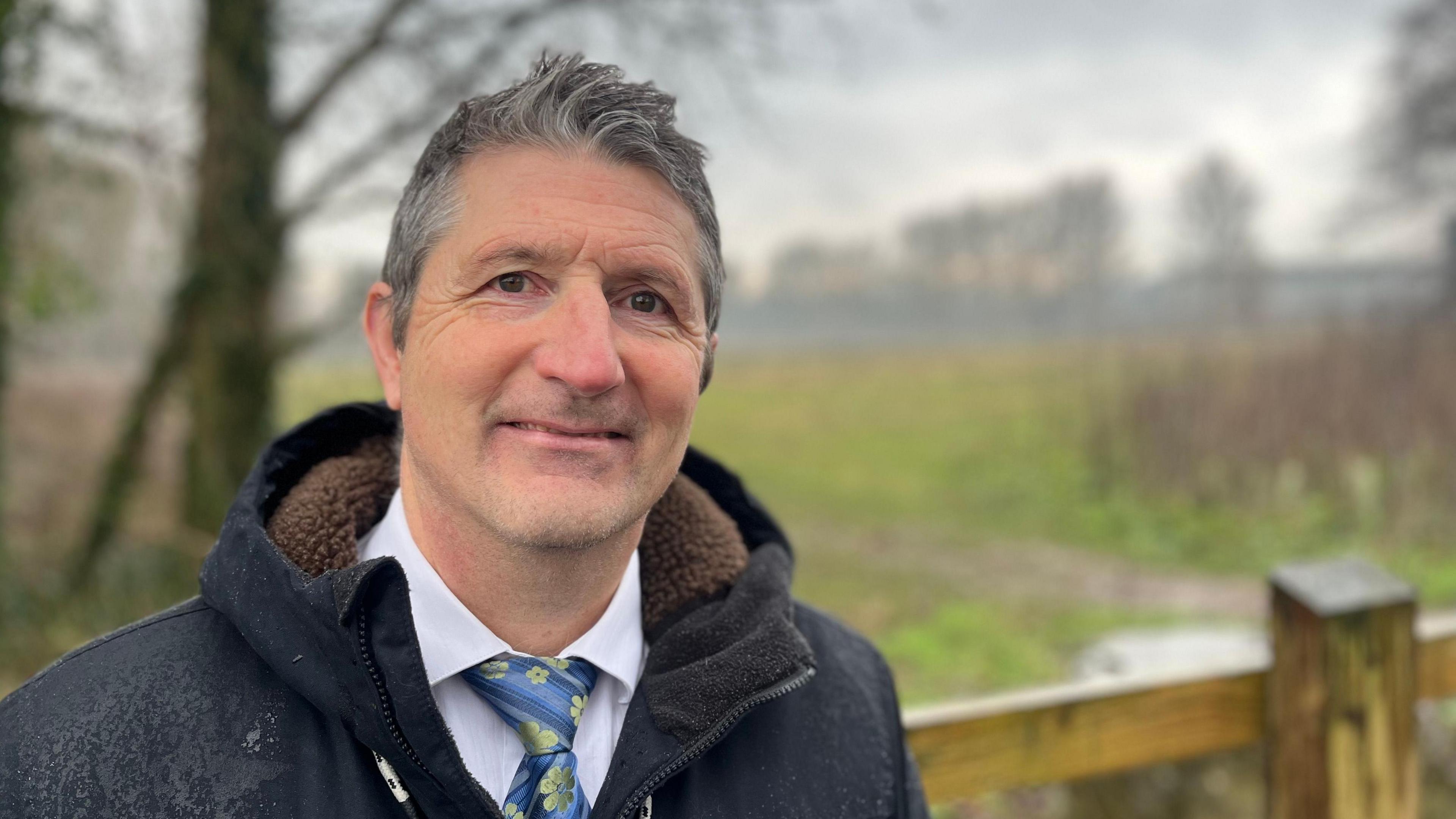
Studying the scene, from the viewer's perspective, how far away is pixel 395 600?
4.44 feet

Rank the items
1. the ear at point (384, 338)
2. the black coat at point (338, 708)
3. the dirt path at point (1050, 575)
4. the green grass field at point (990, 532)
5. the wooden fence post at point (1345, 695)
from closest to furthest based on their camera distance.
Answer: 1. the black coat at point (338, 708)
2. the ear at point (384, 338)
3. the wooden fence post at point (1345, 695)
4. the green grass field at point (990, 532)
5. the dirt path at point (1050, 575)

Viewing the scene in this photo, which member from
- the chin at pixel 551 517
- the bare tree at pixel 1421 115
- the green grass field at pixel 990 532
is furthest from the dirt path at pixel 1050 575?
the bare tree at pixel 1421 115

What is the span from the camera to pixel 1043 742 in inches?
81.5

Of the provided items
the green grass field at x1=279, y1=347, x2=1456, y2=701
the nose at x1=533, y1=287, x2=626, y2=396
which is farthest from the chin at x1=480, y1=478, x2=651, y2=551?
the green grass field at x1=279, y1=347, x2=1456, y2=701

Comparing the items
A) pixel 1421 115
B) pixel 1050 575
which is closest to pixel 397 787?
pixel 1050 575

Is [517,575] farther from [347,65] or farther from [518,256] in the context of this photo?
[347,65]

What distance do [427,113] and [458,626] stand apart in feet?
17.7

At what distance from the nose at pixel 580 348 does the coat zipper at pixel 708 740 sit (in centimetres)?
54

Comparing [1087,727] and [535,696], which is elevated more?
[535,696]

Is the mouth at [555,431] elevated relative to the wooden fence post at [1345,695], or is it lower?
elevated

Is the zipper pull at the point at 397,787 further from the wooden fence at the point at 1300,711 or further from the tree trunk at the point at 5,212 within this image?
the tree trunk at the point at 5,212

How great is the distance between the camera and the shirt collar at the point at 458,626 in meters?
1.49

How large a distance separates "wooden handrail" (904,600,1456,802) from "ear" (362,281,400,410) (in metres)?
1.21

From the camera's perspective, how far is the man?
4.29ft
